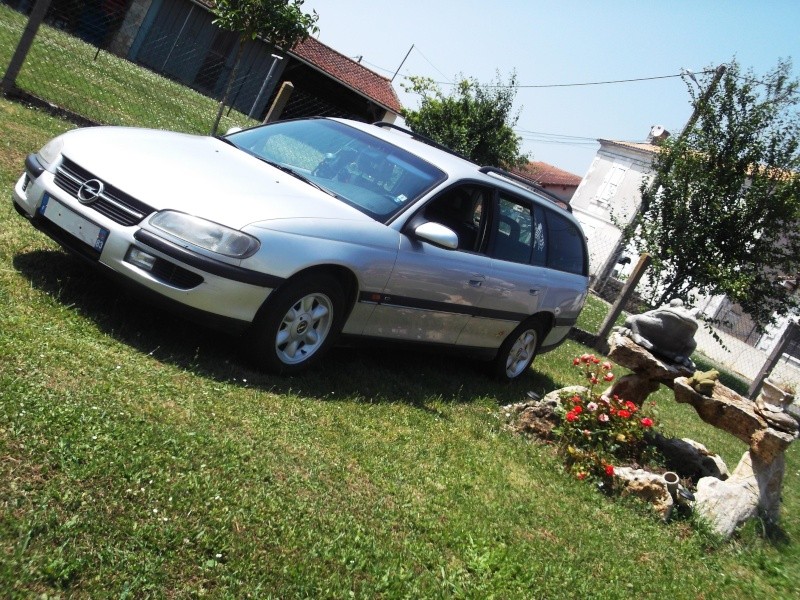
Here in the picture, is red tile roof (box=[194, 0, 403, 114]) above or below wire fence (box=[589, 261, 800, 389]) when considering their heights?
above

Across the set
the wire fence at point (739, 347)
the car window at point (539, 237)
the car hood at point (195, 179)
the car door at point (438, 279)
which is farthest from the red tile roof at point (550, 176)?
the car hood at point (195, 179)

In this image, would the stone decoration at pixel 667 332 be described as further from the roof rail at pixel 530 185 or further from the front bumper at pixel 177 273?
the front bumper at pixel 177 273

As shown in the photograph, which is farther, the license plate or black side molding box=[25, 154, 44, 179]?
black side molding box=[25, 154, 44, 179]

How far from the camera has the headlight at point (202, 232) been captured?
4.61 m

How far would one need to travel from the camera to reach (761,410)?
19.9ft

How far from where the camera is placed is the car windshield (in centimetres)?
579

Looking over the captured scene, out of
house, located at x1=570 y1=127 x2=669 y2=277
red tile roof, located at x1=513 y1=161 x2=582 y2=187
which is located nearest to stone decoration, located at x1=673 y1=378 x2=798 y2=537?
house, located at x1=570 y1=127 x2=669 y2=277

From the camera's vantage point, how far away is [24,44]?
981 centimetres

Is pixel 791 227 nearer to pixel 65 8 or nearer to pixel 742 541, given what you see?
pixel 742 541

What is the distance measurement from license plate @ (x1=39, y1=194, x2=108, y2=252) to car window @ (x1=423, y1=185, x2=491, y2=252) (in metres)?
2.26

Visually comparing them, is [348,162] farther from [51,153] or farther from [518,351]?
[518,351]

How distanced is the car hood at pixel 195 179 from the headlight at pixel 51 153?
1.9 inches

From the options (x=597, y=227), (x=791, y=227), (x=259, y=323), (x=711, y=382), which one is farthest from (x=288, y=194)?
(x=597, y=227)

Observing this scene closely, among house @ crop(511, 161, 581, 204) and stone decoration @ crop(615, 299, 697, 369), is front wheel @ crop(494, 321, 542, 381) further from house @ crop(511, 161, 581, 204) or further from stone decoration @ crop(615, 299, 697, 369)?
house @ crop(511, 161, 581, 204)
